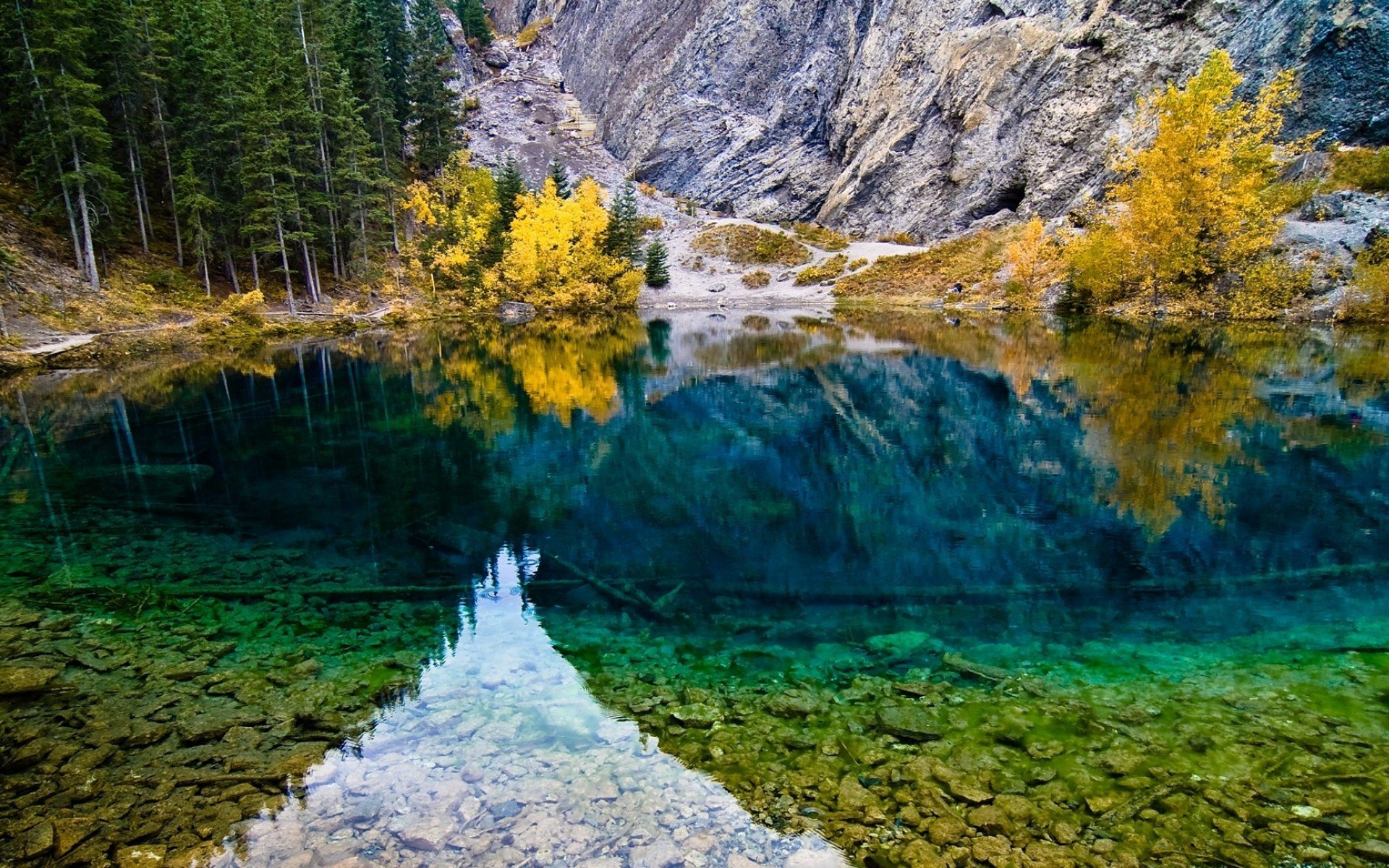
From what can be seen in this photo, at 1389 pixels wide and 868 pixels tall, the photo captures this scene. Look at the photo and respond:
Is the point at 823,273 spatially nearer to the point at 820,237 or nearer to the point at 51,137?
the point at 820,237

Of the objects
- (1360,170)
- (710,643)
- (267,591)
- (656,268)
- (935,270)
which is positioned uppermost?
(1360,170)

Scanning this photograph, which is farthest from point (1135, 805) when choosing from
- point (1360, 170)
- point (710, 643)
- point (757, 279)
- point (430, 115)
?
point (430, 115)

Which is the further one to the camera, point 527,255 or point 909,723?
point 527,255

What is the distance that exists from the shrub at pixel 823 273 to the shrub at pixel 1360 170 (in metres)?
38.9

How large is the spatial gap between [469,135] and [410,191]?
34979 mm

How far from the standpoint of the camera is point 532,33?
121 m

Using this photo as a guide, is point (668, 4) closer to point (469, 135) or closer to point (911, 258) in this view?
point (469, 135)

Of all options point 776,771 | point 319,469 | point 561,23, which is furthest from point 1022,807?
point 561,23

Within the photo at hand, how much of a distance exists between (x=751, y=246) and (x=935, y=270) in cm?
2223

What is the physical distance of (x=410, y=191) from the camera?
6125 centimetres

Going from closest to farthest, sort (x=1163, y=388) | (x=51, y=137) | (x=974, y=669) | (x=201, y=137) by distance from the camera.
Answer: (x=974, y=669) < (x=1163, y=388) < (x=51, y=137) < (x=201, y=137)

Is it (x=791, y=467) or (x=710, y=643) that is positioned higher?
(x=791, y=467)

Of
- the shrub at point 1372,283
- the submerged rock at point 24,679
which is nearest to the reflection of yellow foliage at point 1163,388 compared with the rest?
the shrub at point 1372,283

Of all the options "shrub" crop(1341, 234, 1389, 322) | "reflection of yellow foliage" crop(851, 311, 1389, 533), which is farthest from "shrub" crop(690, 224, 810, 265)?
"shrub" crop(1341, 234, 1389, 322)
